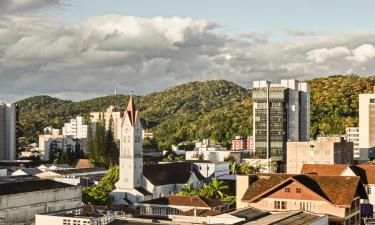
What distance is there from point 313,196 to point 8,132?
131504 millimetres

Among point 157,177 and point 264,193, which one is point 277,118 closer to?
point 157,177

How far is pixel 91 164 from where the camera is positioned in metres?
144

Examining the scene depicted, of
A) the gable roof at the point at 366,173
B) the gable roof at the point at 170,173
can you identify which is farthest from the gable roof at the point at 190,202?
the gable roof at the point at 170,173

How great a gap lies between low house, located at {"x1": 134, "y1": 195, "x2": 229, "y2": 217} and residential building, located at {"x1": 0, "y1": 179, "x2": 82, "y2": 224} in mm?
8563

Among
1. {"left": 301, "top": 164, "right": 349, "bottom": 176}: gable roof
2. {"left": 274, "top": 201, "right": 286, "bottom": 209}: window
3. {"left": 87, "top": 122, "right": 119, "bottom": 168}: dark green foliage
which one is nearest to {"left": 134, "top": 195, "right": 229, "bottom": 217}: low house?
{"left": 274, "top": 201, "right": 286, "bottom": 209}: window

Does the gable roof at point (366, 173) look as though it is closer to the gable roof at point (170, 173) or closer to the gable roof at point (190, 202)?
the gable roof at point (190, 202)

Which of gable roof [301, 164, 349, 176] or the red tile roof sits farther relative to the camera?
the red tile roof

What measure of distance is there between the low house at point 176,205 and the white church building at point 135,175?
52.9 feet

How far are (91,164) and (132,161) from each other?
174ft

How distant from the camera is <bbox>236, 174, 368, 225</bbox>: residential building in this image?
58.3m

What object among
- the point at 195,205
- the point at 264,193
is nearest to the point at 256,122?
the point at 195,205

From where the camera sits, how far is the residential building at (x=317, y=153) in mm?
105875

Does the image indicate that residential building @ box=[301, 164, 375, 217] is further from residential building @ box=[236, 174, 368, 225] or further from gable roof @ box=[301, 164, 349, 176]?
residential building @ box=[236, 174, 368, 225]

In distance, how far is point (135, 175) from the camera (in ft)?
307
